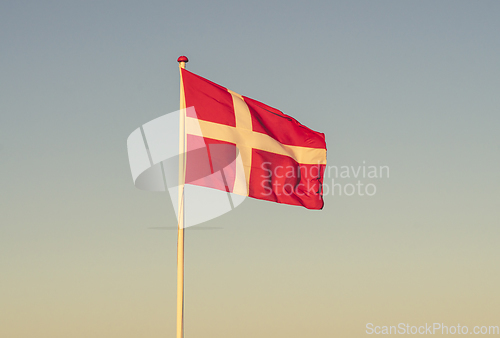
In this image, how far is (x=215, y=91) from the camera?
750 inches

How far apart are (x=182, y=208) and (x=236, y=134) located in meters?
3.63

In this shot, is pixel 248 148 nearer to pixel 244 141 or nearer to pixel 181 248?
pixel 244 141

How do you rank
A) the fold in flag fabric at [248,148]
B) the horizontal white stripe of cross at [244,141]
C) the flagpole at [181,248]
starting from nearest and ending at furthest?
the flagpole at [181,248] < the fold in flag fabric at [248,148] < the horizontal white stripe of cross at [244,141]

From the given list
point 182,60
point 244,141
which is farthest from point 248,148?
point 182,60

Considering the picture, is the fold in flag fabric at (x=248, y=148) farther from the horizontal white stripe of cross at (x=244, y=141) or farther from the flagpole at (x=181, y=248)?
the flagpole at (x=181, y=248)

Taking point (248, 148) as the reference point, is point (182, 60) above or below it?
above

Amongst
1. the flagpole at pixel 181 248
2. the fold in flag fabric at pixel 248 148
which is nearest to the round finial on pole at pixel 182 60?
the fold in flag fabric at pixel 248 148

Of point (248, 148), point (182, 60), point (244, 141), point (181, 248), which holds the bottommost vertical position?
point (181, 248)

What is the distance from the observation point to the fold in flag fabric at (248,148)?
59.4 feet

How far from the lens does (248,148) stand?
64.4 feet

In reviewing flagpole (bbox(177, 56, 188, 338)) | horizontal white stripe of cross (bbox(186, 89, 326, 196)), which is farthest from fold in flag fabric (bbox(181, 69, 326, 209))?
flagpole (bbox(177, 56, 188, 338))

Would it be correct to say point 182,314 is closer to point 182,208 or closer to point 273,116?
point 182,208

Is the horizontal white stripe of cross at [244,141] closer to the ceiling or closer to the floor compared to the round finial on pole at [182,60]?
closer to the floor

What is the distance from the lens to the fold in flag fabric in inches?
712
